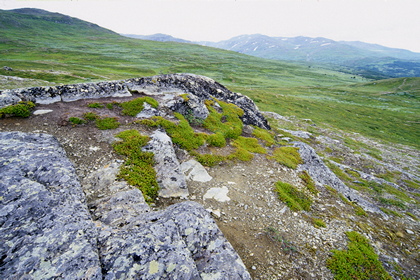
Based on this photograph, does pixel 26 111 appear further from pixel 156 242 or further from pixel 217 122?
pixel 217 122

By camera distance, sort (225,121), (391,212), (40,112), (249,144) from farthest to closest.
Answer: (225,121), (249,144), (391,212), (40,112)

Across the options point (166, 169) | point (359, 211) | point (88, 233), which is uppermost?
point (88, 233)

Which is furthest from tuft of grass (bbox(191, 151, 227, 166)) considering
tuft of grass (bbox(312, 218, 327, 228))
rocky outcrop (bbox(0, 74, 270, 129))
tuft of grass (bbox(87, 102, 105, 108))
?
tuft of grass (bbox(87, 102, 105, 108))

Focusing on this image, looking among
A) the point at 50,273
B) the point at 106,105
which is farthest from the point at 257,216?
the point at 106,105

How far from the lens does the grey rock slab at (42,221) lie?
16.4 ft

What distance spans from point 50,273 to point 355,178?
26.3m

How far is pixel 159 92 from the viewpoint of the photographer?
20281 millimetres

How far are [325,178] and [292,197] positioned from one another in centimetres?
617

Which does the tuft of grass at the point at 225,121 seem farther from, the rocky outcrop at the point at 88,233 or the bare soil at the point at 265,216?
the rocky outcrop at the point at 88,233

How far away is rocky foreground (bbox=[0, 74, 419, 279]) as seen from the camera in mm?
5594

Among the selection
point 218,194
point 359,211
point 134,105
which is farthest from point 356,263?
point 134,105

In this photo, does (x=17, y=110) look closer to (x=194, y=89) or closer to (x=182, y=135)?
(x=182, y=135)

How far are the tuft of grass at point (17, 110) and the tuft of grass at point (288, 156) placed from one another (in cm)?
1752

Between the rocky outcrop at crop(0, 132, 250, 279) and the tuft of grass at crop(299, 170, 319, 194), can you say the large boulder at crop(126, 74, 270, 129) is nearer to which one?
the tuft of grass at crop(299, 170, 319, 194)
